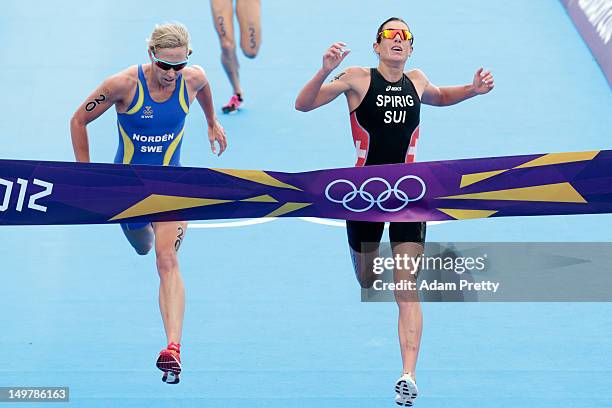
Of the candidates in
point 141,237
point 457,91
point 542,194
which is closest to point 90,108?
point 141,237

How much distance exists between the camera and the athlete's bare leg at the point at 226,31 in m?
13.6

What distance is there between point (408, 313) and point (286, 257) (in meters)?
2.70

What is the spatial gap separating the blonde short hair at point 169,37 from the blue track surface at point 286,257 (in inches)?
94.6

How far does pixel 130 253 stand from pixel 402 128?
11.1 ft

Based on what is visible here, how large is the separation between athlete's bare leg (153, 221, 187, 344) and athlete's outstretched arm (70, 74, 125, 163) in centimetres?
77

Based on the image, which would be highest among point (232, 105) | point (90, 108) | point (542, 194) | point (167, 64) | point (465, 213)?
point (232, 105)

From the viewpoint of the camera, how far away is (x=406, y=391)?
308 inches

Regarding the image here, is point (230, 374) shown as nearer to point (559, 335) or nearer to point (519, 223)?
point (559, 335)

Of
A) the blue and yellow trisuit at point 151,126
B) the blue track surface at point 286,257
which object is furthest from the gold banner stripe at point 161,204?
the blue track surface at point 286,257

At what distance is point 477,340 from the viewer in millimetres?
9297

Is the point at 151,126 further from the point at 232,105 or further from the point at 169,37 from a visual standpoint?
the point at 232,105

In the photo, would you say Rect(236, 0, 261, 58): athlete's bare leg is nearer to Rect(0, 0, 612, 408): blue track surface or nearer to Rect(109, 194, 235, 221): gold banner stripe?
Rect(0, 0, 612, 408): blue track surface

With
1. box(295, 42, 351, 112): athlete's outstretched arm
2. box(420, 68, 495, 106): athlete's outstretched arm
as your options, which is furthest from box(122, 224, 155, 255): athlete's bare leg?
box(420, 68, 495, 106): athlete's outstretched arm

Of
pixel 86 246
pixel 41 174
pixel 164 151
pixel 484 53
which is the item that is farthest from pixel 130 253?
pixel 484 53
